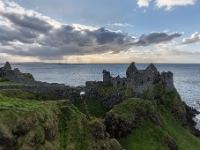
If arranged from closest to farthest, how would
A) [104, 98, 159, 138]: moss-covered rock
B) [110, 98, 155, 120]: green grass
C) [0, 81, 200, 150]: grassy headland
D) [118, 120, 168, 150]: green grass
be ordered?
[0, 81, 200, 150]: grassy headland < [118, 120, 168, 150]: green grass < [104, 98, 159, 138]: moss-covered rock < [110, 98, 155, 120]: green grass

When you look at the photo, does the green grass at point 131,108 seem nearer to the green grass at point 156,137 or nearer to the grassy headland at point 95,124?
the grassy headland at point 95,124

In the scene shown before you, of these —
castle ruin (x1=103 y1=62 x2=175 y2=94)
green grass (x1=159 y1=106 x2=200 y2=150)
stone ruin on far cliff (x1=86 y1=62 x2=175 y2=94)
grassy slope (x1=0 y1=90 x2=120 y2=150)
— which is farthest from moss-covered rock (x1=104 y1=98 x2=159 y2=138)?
grassy slope (x1=0 y1=90 x2=120 y2=150)

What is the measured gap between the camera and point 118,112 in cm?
4225

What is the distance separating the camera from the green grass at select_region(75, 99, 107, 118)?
159 feet

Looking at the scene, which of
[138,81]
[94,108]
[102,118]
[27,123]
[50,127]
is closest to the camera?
[27,123]

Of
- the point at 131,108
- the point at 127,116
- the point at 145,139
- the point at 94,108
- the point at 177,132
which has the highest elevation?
the point at 131,108

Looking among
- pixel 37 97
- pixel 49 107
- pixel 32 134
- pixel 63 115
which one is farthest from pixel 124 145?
pixel 37 97

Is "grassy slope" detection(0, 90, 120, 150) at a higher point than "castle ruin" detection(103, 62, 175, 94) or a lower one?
lower

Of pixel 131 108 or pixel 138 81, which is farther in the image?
pixel 138 81

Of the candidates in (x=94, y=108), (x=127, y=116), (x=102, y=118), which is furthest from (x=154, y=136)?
(x=94, y=108)

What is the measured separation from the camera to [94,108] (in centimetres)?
4978

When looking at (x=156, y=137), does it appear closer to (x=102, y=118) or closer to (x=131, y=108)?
(x=131, y=108)

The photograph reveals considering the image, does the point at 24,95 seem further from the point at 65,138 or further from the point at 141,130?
the point at 141,130

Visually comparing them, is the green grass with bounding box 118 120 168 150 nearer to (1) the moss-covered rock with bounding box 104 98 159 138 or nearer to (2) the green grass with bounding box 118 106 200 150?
(2) the green grass with bounding box 118 106 200 150
